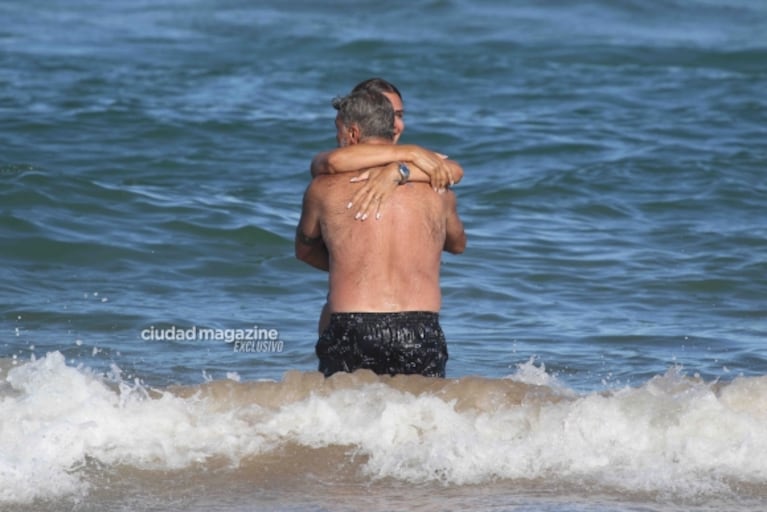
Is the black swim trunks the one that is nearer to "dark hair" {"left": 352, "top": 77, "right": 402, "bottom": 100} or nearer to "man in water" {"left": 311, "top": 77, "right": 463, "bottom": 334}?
"man in water" {"left": 311, "top": 77, "right": 463, "bottom": 334}

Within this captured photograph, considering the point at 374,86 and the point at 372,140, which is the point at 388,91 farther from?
the point at 372,140

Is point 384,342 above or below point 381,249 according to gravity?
below

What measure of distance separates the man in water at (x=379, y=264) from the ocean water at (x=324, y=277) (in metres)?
0.14

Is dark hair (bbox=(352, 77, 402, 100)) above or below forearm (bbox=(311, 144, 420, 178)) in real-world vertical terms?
above

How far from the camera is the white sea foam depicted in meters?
5.06

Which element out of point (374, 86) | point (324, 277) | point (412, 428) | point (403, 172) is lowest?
point (324, 277)

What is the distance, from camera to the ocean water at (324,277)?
5102 mm

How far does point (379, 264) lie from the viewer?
5.39 metres

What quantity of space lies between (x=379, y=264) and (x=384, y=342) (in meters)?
0.30


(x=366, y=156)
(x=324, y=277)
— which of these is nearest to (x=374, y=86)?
(x=366, y=156)

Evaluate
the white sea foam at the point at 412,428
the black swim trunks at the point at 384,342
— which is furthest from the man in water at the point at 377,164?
the white sea foam at the point at 412,428

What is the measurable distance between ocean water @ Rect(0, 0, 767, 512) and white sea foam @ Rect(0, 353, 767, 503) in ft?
0.04

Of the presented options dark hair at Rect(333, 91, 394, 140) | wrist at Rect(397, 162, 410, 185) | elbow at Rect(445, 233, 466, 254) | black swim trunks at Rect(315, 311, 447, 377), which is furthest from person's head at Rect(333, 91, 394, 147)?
black swim trunks at Rect(315, 311, 447, 377)

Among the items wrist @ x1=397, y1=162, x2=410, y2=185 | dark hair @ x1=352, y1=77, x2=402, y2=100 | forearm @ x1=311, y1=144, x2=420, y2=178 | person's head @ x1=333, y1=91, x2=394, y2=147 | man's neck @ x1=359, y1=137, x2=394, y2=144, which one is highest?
dark hair @ x1=352, y1=77, x2=402, y2=100
